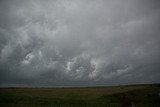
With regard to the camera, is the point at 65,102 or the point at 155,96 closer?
the point at 65,102

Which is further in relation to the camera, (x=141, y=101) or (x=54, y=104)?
(x=141, y=101)

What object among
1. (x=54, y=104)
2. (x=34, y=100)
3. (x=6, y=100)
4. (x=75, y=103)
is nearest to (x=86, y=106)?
(x=75, y=103)

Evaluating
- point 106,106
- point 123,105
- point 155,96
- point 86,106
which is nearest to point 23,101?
point 86,106

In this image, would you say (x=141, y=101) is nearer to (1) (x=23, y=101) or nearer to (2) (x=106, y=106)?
(2) (x=106, y=106)

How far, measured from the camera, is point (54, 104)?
157 ft

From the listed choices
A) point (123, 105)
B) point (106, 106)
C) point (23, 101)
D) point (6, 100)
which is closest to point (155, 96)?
point (123, 105)

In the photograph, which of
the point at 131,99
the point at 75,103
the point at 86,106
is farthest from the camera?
the point at 131,99

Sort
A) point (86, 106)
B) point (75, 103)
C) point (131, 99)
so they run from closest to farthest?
1. point (86, 106)
2. point (75, 103)
3. point (131, 99)

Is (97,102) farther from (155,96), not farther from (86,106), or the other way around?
(155,96)

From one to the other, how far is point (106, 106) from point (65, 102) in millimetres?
10998

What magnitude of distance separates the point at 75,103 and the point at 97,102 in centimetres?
584

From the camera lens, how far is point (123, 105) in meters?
47.0

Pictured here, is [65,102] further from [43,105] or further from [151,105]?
[151,105]

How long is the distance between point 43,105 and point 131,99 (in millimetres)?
25434
